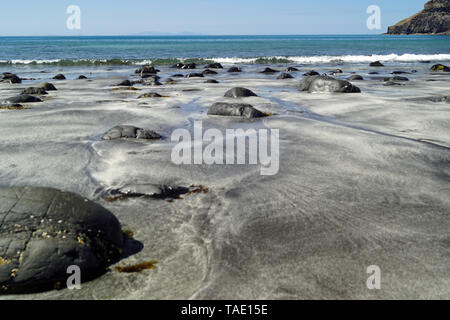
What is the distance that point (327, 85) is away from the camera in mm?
11055

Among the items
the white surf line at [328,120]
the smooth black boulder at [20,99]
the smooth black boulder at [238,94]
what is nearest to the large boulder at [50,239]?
the white surf line at [328,120]

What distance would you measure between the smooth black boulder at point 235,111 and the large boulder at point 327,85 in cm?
434

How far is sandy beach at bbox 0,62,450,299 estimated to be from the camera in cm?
226

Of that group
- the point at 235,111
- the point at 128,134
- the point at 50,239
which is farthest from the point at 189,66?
the point at 50,239

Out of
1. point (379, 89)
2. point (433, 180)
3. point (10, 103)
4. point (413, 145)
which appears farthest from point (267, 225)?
point (379, 89)

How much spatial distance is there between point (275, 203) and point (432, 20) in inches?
5557

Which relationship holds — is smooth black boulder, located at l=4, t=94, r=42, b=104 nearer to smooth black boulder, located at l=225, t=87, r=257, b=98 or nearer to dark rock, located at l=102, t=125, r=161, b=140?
dark rock, located at l=102, t=125, r=161, b=140

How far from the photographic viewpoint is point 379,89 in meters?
11.8

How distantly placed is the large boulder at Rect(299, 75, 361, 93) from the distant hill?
126227 millimetres

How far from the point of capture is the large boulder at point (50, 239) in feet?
7.16

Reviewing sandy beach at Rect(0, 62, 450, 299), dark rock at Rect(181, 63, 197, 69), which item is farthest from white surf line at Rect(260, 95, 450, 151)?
dark rock at Rect(181, 63, 197, 69)

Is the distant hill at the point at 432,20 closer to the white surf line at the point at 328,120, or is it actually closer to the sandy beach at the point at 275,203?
the white surf line at the point at 328,120

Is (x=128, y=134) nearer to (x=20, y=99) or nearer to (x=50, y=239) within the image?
(x=50, y=239)
